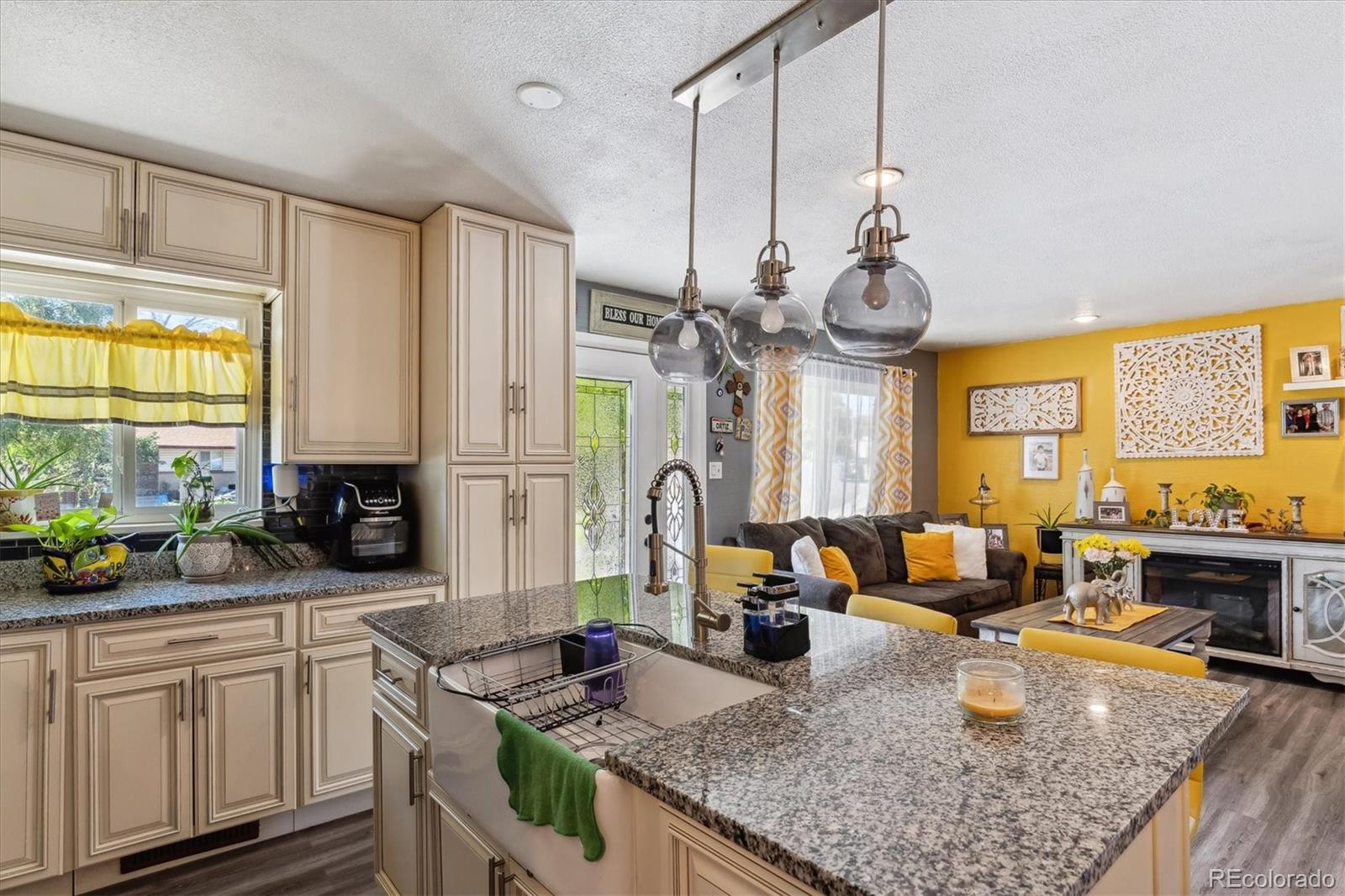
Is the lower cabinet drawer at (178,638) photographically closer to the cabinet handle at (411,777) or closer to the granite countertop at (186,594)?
the granite countertop at (186,594)

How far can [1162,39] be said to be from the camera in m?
1.70

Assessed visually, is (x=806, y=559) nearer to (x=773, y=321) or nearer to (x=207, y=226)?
(x=773, y=321)

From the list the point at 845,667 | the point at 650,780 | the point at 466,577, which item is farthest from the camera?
the point at 466,577

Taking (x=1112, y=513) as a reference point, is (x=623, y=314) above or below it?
above

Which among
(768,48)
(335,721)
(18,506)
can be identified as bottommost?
(335,721)

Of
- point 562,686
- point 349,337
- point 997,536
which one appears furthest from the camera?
point 997,536

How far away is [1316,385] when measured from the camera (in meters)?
4.26

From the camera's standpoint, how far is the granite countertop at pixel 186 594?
2098mm

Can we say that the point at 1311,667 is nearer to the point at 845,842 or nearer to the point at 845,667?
the point at 845,667

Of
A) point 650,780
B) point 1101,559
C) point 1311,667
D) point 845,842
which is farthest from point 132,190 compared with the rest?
point 1311,667

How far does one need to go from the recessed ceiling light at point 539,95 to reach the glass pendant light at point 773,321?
65 centimetres

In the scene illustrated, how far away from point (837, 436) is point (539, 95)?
3.79 m

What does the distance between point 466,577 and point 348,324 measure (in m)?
1.14

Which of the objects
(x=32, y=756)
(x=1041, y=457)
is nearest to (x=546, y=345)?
(x=32, y=756)
